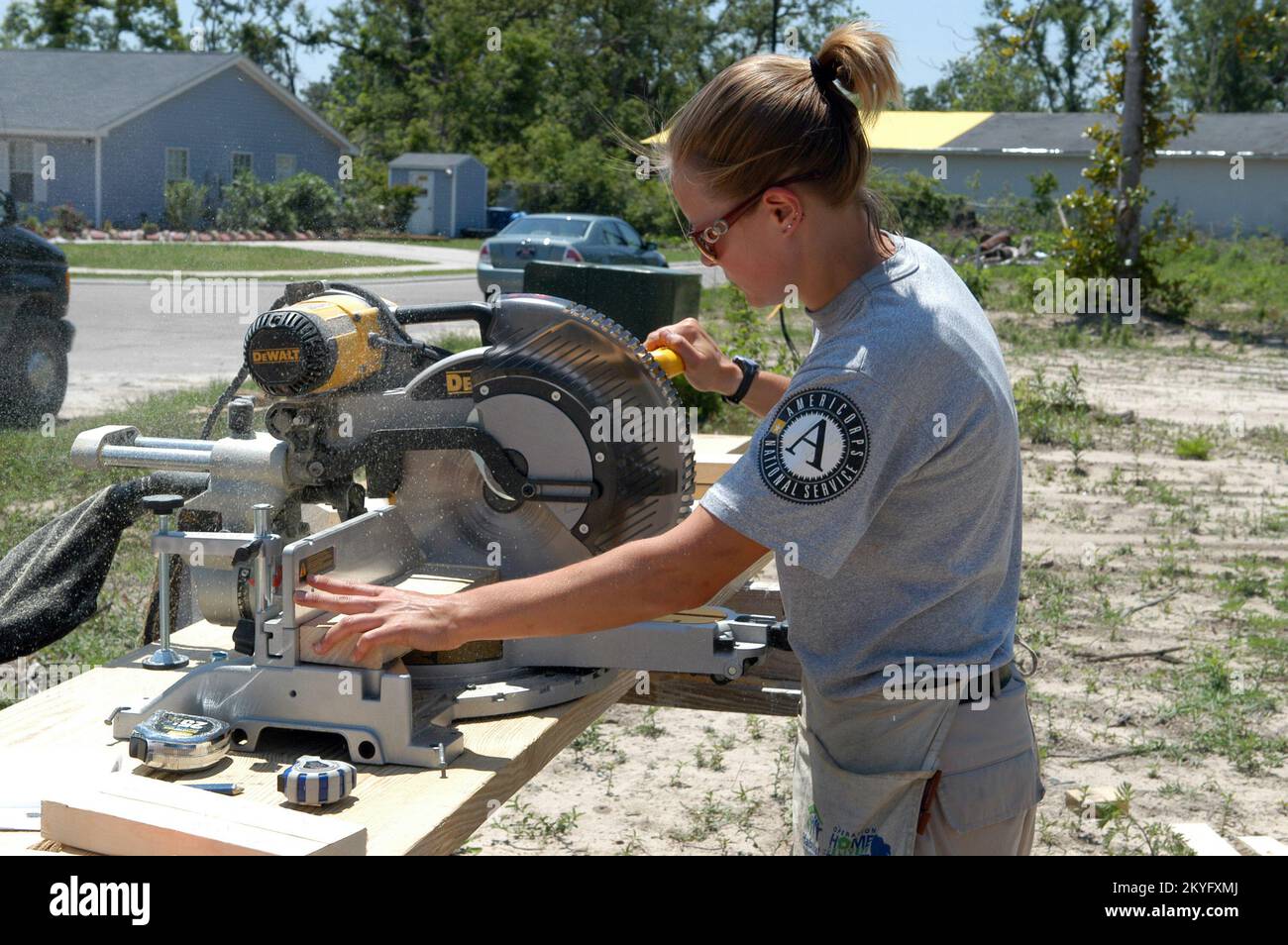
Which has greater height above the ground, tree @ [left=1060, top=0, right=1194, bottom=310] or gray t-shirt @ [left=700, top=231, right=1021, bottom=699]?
tree @ [left=1060, top=0, right=1194, bottom=310]

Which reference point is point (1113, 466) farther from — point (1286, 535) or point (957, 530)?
point (957, 530)

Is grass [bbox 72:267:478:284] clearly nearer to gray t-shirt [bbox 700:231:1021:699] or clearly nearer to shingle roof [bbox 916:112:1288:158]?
gray t-shirt [bbox 700:231:1021:699]

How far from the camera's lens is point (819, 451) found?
154cm

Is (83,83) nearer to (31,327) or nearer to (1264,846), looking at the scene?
(31,327)

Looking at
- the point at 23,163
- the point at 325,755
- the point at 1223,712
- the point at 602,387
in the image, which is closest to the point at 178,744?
the point at 325,755

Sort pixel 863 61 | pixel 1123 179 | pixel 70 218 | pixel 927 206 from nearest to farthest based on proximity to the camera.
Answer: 1. pixel 863 61
2. pixel 70 218
3. pixel 1123 179
4. pixel 927 206

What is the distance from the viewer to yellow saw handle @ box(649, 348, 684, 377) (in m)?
2.46

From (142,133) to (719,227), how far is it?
8.63 ft

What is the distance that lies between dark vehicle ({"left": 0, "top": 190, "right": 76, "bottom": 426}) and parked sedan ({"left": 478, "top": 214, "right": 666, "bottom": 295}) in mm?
7739

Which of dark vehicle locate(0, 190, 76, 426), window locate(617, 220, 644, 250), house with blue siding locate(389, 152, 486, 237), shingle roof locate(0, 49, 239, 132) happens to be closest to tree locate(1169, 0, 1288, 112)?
house with blue siding locate(389, 152, 486, 237)

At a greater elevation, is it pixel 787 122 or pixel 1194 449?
pixel 787 122

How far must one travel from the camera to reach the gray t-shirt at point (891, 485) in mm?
1557

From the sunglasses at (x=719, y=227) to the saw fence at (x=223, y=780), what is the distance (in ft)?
2.48

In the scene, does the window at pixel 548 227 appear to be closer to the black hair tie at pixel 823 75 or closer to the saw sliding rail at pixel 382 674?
the saw sliding rail at pixel 382 674
